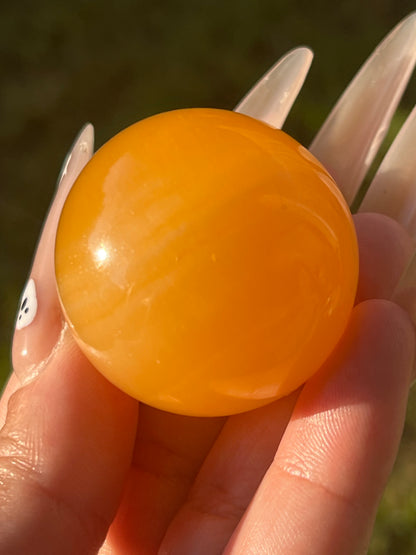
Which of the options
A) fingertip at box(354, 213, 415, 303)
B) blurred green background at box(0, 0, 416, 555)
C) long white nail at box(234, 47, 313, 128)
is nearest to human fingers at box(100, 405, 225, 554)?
fingertip at box(354, 213, 415, 303)

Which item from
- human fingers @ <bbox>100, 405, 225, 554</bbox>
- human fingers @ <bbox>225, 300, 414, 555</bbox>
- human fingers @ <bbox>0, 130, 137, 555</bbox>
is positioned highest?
human fingers @ <bbox>225, 300, 414, 555</bbox>

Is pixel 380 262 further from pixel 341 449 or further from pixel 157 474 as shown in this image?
pixel 157 474

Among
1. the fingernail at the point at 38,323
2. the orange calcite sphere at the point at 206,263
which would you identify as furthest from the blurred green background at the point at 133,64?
the orange calcite sphere at the point at 206,263

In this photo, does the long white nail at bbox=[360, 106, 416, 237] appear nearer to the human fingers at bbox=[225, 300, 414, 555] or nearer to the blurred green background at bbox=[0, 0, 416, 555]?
the human fingers at bbox=[225, 300, 414, 555]

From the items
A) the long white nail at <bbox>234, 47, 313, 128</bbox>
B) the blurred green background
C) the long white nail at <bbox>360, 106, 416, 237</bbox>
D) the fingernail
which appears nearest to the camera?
the fingernail

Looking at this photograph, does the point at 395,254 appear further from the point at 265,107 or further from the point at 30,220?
the point at 30,220

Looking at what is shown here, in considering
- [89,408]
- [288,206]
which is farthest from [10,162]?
[288,206]

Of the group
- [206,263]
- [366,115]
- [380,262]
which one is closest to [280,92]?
[366,115]

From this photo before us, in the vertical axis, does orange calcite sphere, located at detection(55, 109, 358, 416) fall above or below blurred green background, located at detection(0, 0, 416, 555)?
above
